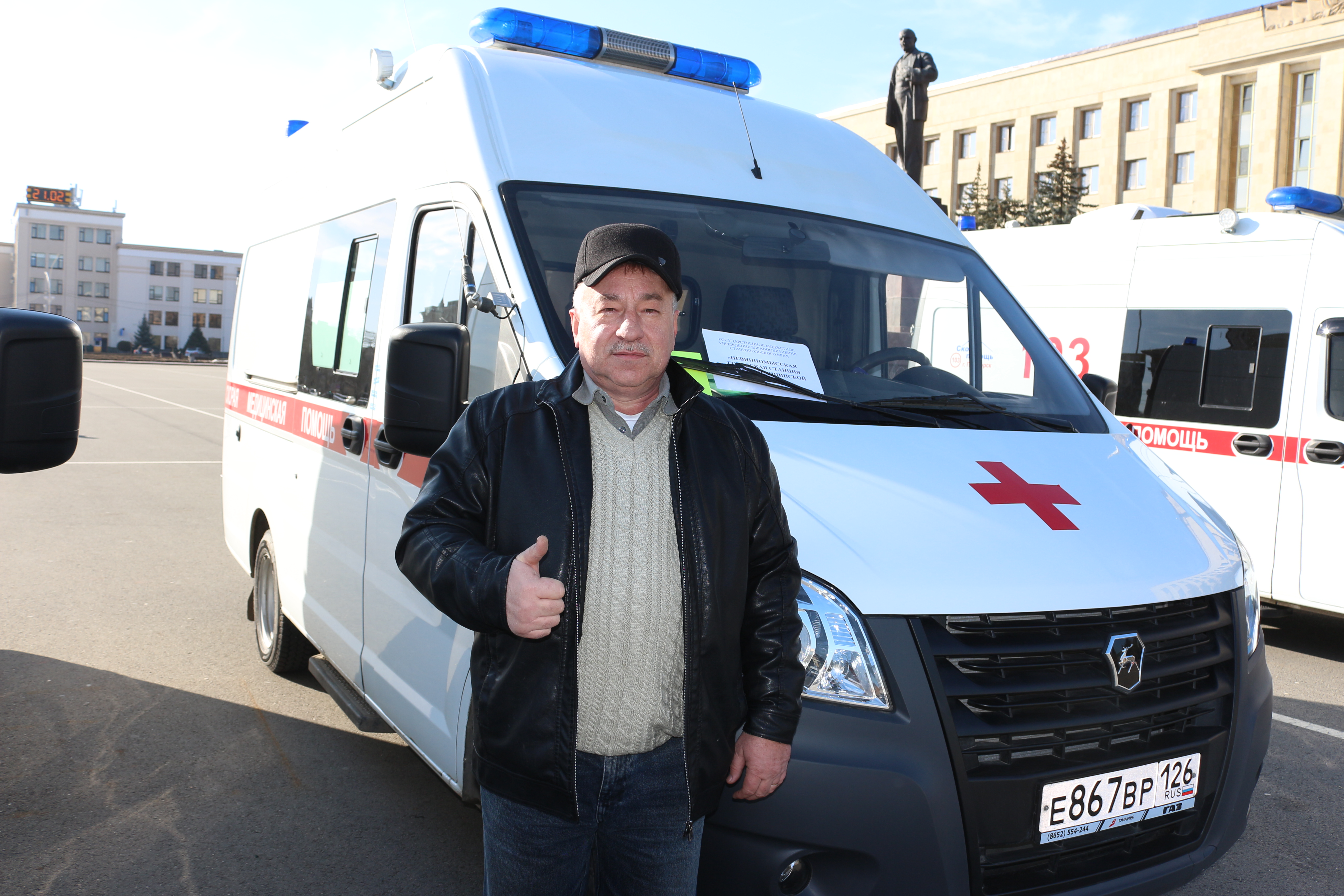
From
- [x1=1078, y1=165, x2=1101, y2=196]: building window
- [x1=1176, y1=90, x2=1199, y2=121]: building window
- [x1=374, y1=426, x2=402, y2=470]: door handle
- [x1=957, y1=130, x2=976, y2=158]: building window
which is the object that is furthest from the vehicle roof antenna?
[x1=957, y1=130, x2=976, y2=158]: building window

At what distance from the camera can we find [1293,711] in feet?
17.2

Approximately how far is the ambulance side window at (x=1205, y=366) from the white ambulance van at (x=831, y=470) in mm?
3540

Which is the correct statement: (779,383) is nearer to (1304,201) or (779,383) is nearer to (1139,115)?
(1304,201)

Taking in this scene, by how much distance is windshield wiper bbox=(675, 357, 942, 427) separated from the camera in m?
2.98

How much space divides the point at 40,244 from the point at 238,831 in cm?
12264

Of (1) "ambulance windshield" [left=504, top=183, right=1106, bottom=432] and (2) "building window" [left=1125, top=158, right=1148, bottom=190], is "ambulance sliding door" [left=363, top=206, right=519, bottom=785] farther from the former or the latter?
(2) "building window" [left=1125, top=158, right=1148, bottom=190]

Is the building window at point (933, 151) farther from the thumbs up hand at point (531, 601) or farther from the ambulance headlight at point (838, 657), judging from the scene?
the thumbs up hand at point (531, 601)

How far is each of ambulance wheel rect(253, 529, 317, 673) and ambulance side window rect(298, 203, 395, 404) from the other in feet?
3.10

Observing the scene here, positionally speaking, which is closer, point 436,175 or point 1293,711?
point 436,175

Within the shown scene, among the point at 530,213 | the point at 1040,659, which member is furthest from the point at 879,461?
the point at 530,213

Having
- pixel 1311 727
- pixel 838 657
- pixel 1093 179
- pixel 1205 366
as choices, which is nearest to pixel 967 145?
pixel 1093 179

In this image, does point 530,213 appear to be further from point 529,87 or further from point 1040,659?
point 1040,659

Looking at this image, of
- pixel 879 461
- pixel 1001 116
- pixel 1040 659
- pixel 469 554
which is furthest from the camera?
pixel 1001 116

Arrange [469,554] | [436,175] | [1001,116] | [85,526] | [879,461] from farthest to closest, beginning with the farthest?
[1001,116]
[85,526]
[436,175]
[879,461]
[469,554]
